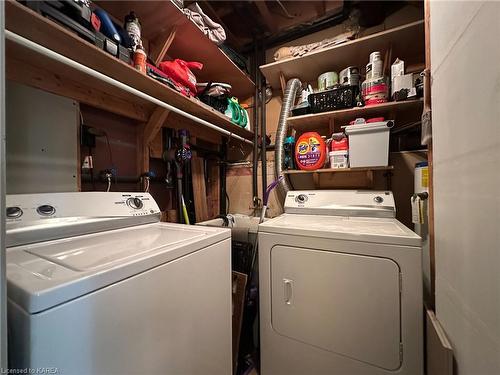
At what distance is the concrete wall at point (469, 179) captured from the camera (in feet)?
1.69

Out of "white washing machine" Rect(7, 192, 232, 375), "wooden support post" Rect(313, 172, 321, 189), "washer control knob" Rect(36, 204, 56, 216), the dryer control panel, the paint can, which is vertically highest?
the paint can

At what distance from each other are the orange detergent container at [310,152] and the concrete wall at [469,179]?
0.93 metres

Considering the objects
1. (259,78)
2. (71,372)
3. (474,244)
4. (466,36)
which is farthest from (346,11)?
(71,372)

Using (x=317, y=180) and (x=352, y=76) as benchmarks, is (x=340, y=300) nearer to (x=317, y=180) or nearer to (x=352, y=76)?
(x=317, y=180)

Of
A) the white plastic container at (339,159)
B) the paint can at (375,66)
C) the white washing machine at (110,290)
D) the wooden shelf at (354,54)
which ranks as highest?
the wooden shelf at (354,54)

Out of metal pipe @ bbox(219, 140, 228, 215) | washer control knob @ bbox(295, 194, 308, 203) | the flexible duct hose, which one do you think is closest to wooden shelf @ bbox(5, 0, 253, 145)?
the flexible duct hose

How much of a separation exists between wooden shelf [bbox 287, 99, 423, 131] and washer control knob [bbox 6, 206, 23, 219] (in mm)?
1846

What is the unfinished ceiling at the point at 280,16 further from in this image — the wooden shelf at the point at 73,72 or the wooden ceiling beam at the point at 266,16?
the wooden shelf at the point at 73,72

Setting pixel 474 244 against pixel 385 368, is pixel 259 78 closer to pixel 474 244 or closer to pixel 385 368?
pixel 474 244

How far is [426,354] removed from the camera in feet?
3.32

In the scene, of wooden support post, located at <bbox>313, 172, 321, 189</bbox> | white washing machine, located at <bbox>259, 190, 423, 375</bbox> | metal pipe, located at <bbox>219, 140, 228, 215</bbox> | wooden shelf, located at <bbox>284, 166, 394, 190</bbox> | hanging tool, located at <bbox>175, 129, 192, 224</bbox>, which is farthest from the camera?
metal pipe, located at <bbox>219, 140, 228, 215</bbox>

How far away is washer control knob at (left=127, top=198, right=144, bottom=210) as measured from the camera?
45.4 inches

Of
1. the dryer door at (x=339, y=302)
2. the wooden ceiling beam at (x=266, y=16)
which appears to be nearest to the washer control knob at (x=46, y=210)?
the dryer door at (x=339, y=302)

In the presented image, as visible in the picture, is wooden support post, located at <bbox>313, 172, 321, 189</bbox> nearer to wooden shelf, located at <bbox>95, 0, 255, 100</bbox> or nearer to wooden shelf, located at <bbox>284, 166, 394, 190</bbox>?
wooden shelf, located at <bbox>284, 166, 394, 190</bbox>
